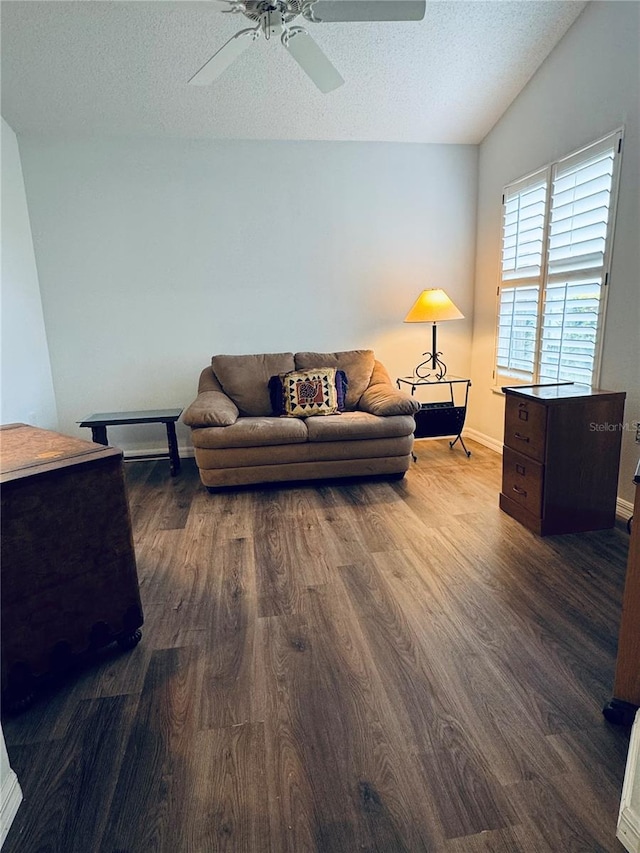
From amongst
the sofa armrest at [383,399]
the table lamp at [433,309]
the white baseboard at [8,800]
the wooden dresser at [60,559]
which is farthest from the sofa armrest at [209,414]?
the white baseboard at [8,800]

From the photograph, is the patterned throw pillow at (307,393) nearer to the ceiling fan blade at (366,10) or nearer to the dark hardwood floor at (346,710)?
the dark hardwood floor at (346,710)

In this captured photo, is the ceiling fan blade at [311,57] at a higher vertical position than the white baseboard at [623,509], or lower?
higher

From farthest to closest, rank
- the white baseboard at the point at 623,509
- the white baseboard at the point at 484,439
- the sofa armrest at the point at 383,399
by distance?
the white baseboard at the point at 484,439 < the sofa armrest at the point at 383,399 < the white baseboard at the point at 623,509

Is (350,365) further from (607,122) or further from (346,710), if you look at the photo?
(346,710)

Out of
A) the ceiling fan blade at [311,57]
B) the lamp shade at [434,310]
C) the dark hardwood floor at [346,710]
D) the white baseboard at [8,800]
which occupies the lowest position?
the dark hardwood floor at [346,710]

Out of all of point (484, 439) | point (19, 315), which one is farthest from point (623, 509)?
point (19, 315)

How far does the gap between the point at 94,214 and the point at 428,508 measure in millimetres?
3646

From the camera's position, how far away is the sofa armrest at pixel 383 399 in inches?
137

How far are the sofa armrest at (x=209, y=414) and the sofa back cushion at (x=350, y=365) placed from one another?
2.86ft

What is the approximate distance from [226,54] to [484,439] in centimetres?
362

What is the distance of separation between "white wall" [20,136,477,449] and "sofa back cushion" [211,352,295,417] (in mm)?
399

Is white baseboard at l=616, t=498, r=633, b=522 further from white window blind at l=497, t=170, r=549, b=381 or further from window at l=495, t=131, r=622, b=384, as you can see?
white window blind at l=497, t=170, r=549, b=381

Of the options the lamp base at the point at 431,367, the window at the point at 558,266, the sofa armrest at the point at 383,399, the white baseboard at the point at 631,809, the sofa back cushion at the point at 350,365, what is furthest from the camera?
the lamp base at the point at 431,367

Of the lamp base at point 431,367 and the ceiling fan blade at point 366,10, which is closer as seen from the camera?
the ceiling fan blade at point 366,10
